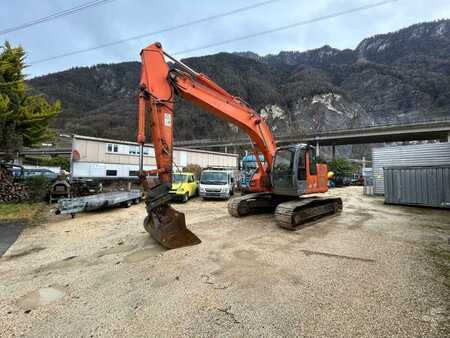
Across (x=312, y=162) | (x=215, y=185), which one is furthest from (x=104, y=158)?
(x=312, y=162)

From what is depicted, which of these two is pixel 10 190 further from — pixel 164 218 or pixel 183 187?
pixel 164 218

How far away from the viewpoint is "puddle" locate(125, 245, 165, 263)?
4265 millimetres

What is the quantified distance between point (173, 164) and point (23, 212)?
821 cm

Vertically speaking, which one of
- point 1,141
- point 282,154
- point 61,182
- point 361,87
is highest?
point 361,87

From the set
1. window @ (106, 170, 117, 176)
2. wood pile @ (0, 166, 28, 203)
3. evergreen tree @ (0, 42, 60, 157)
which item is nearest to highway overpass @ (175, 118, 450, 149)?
window @ (106, 170, 117, 176)

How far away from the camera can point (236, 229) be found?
6.38 m

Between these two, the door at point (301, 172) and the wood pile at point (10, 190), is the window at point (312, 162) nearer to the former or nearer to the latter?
the door at point (301, 172)

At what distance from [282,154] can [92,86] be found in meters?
122

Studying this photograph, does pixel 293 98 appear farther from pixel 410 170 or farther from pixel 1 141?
pixel 1 141

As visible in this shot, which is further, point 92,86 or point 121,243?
point 92,86

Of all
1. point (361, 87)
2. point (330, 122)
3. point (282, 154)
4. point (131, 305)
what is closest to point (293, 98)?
point (330, 122)

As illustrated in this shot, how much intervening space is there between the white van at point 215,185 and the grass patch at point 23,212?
23.7ft

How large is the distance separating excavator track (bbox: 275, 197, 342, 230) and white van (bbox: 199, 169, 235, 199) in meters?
5.91

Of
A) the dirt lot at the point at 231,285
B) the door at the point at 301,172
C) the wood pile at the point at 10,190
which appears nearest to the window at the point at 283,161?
the door at the point at 301,172
